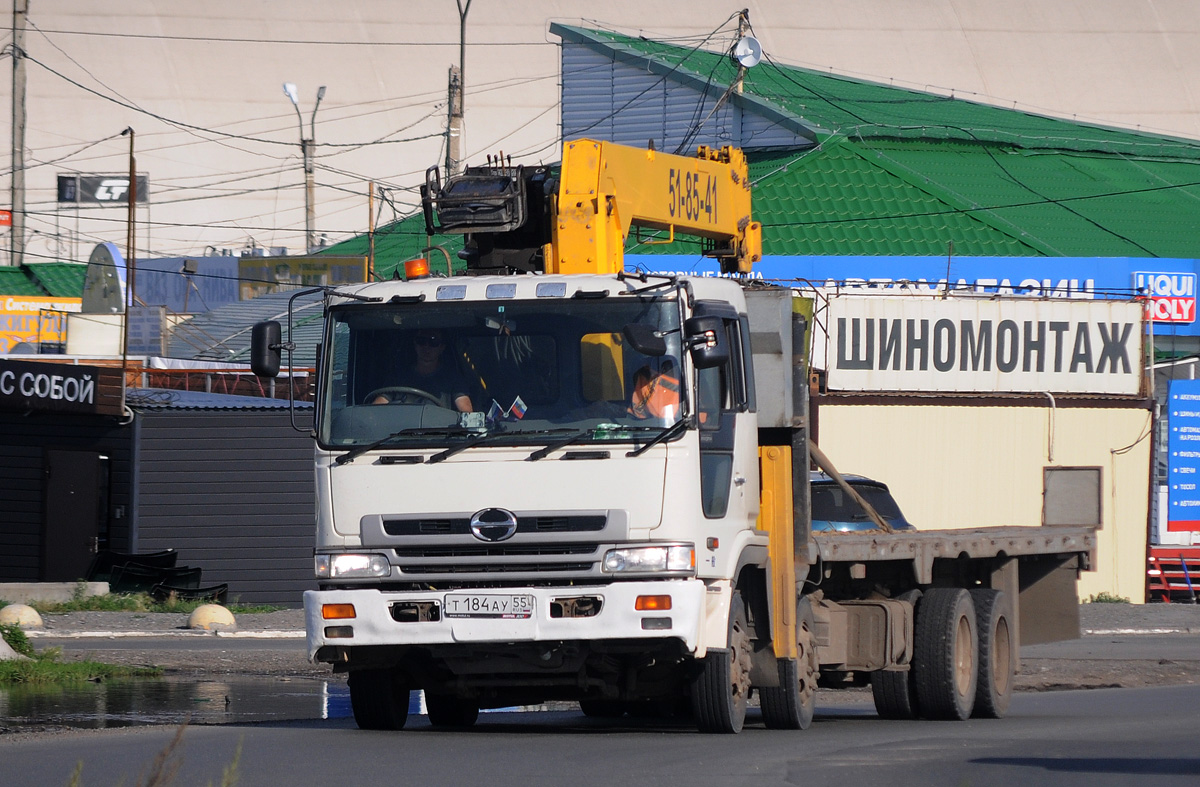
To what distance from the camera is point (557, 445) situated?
10.1 meters

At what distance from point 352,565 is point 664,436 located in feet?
6.53

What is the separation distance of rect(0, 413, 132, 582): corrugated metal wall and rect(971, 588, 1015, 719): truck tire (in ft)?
57.3

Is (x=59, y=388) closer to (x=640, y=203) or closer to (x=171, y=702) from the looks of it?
(x=171, y=702)

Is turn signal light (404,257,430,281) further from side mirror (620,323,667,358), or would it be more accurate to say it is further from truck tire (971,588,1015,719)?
truck tire (971,588,1015,719)

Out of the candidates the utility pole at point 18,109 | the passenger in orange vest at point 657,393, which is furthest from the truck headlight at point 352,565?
the utility pole at point 18,109

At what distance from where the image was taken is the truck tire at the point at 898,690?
1349 cm

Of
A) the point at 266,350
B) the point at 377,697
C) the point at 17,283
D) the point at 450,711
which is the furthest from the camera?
the point at 17,283

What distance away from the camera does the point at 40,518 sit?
28000mm

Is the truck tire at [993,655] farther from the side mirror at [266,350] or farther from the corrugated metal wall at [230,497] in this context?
the corrugated metal wall at [230,497]

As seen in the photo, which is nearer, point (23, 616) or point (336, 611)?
point (336, 611)

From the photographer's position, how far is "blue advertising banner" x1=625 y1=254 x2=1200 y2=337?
1250 inches

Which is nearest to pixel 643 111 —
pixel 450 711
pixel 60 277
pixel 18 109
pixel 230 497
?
pixel 18 109

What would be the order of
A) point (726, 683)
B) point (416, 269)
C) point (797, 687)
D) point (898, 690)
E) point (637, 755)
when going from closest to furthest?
point (637, 755) < point (726, 683) < point (416, 269) < point (797, 687) < point (898, 690)

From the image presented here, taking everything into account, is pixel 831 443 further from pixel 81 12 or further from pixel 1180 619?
pixel 81 12
